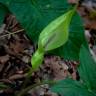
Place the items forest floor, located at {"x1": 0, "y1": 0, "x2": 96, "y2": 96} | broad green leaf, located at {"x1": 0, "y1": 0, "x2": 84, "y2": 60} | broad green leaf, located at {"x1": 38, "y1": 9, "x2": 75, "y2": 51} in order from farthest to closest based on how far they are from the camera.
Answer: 1. forest floor, located at {"x1": 0, "y1": 0, "x2": 96, "y2": 96}
2. broad green leaf, located at {"x1": 0, "y1": 0, "x2": 84, "y2": 60}
3. broad green leaf, located at {"x1": 38, "y1": 9, "x2": 75, "y2": 51}

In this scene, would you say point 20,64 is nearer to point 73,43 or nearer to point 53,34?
point 73,43

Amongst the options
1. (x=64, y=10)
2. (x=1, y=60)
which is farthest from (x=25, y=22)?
(x=1, y=60)

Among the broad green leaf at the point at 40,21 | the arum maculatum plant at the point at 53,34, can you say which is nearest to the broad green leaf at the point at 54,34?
the arum maculatum plant at the point at 53,34

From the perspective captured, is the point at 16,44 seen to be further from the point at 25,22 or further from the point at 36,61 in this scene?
the point at 36,61

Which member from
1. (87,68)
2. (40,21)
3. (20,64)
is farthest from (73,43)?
(20,64)

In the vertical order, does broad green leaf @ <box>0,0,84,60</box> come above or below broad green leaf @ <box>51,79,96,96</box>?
above

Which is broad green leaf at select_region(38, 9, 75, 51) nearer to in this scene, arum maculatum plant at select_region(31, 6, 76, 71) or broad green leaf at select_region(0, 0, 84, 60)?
arum maculatum plant at select_region(31, 6, 76, 71)

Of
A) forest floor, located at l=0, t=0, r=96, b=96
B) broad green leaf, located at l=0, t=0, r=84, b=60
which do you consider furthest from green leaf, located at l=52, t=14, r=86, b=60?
forest floor, located at l=0, t=0, r=96, b=96

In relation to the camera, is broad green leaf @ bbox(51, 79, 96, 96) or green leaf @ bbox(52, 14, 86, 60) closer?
broad green leaf @ bbox(51, 79, 96, 96)
